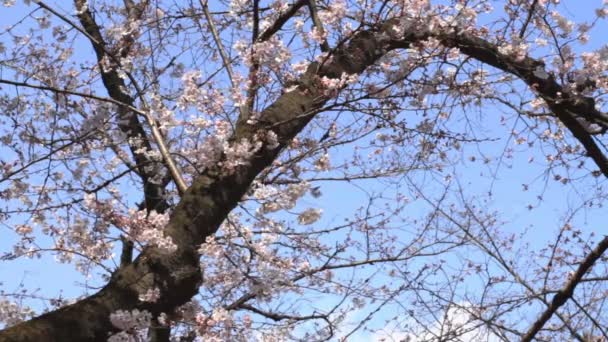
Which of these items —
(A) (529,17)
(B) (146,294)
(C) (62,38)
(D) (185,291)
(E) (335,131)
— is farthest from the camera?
(C) (62,38)

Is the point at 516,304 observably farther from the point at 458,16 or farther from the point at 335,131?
the point at 458,16

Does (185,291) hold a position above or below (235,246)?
below

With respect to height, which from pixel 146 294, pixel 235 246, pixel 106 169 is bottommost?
pixel 146 294

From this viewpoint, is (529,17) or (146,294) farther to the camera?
(529,17)

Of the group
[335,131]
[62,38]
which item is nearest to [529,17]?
[335,131]

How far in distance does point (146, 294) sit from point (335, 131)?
2.11 m

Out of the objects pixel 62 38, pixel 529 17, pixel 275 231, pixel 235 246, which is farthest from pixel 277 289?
pixel 62 38

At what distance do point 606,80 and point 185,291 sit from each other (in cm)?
314

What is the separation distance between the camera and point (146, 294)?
2.76 m

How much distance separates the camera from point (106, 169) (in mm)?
5180

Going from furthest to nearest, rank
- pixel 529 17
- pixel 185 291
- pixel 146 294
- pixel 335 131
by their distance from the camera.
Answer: pixel 335 131 < pixel 529 17 < pixel 185 291 < pixel 146 294

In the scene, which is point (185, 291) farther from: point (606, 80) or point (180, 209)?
point (606, 80)

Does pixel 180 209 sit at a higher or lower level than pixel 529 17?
lower

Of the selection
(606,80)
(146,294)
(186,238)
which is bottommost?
(146,294)
